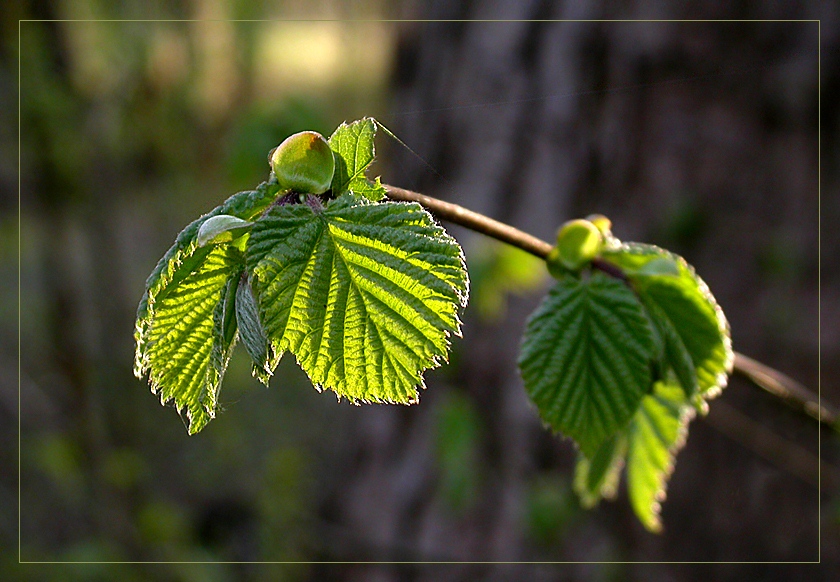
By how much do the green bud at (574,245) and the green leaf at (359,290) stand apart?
164 millimetres

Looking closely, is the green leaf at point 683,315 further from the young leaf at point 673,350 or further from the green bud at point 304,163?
the green bud at point 304,163

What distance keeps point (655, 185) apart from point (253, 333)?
4.96 feet

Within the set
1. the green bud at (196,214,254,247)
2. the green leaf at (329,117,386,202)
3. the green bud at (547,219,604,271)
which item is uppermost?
the green leaf at (329,117,386,202)

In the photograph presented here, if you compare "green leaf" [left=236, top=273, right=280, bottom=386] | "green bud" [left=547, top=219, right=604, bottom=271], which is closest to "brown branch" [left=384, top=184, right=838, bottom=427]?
"green bud" [left=547, top=219, right=604, bottom=271]

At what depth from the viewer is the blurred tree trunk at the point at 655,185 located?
5.60 feet

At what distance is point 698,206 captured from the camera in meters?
1.76

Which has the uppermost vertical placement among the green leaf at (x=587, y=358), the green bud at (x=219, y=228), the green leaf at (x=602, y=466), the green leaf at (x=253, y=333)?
the green bud at (x=219, y=228)

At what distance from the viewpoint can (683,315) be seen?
2.07 ft

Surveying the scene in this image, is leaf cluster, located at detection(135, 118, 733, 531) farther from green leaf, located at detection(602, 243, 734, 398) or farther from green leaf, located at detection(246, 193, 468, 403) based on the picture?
green leaf, located at detection(602, 243, 734, 398)

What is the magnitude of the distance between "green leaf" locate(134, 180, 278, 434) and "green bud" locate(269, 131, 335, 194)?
0.02 m

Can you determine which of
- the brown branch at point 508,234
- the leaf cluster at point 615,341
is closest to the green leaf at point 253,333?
the brown branch at point 508,234

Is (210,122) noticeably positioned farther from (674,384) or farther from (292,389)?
(674,384)

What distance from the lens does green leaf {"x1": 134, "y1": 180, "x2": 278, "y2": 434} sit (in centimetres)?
46

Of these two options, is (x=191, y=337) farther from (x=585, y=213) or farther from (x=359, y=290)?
(x=585, y=213)
